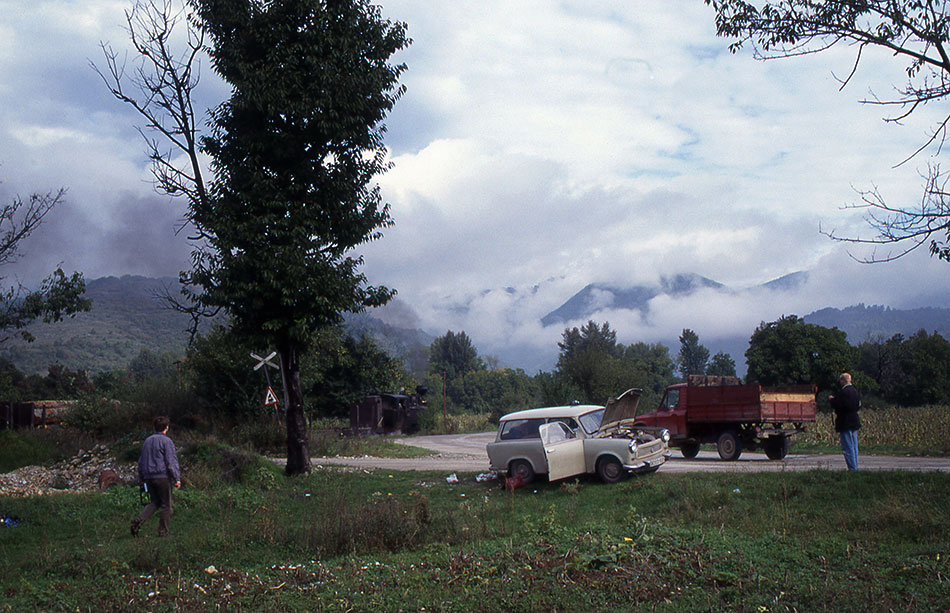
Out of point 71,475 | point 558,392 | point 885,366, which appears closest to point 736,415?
point 71,475

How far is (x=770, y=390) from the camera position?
792 inches

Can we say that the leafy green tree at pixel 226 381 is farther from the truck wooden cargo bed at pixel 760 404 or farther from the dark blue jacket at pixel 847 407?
the dark blue jacket at pixel 847 407

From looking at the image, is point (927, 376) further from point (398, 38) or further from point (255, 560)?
point (255, 560)

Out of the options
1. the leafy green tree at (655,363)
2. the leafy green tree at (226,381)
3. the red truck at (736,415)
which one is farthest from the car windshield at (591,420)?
the leafy green tree at (655,363)

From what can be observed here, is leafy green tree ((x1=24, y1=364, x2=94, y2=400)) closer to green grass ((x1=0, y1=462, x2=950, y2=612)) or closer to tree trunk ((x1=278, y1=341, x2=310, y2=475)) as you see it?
tree trunk ((x1=278, y1=341, x2=310, y2=475))

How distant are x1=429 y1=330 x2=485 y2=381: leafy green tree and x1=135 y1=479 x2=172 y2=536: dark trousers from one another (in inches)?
4870

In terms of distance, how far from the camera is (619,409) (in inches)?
653

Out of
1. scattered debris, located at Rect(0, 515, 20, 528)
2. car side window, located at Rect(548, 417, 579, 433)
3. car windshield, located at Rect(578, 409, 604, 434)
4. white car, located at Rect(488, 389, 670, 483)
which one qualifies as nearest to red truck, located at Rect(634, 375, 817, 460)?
white car, located at Rect(488, 389, 670, 483)

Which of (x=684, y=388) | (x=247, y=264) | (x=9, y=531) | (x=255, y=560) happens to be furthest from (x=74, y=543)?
(x=684, y=388)

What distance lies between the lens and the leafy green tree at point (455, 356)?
5349 inches

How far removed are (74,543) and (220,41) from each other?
40.7ft

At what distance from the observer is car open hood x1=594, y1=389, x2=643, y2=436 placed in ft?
53.2

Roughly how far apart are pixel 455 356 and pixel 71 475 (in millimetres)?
116480

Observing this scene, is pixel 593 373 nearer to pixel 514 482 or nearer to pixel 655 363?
pixel 514 482
